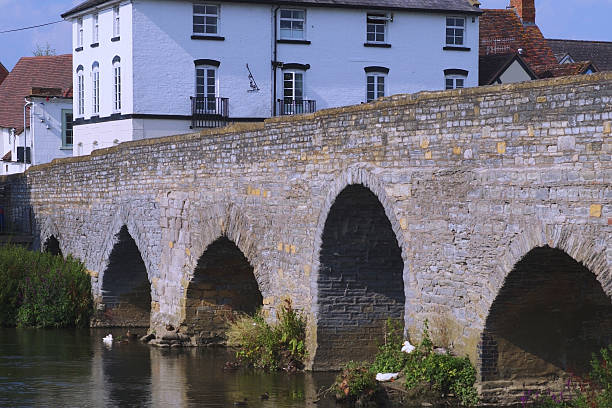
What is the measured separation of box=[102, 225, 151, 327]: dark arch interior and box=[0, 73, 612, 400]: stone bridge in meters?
0.78

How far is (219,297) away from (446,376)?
7983 millimetres

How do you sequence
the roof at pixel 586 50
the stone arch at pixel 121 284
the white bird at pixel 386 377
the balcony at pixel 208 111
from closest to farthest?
the white bird at pixel 386 377, the stone arch at pixel 121 284, the balcony at pixel 208 111, the roof at pixel 586 50

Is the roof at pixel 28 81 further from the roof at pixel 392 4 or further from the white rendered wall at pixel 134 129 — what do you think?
the white rendered wall at pixel 134 129

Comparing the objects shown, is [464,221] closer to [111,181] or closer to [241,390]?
[241,390]

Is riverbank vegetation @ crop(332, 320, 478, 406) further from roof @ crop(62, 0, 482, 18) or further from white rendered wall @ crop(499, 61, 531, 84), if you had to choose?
white rendered wall @ crop(499, 61, 531, 84)

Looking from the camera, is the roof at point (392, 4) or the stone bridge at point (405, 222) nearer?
the stone bridge at point (405, 222)

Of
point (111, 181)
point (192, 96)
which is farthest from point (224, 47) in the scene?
point (111, 181)

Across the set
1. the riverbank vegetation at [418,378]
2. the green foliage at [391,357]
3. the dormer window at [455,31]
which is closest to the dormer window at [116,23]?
the dormer window at [455,31]

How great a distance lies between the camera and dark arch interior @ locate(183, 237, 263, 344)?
66.6 ft

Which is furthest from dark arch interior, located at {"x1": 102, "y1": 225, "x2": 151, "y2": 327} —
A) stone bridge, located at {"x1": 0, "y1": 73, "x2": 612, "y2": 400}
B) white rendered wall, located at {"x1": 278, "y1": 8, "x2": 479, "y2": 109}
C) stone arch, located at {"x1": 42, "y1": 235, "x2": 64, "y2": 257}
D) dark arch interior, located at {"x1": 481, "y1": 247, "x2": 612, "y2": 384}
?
white rendered wall, located at {"x1": 278, "y1": 8, "x2": 479, "y2": 109}

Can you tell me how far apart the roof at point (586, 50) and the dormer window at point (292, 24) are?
49.4ft

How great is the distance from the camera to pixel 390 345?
1480 centimetres

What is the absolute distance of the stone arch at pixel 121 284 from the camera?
23.9 metres

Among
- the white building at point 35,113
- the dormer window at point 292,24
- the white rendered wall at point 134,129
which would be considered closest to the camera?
the white rendered wall at point 134,129
